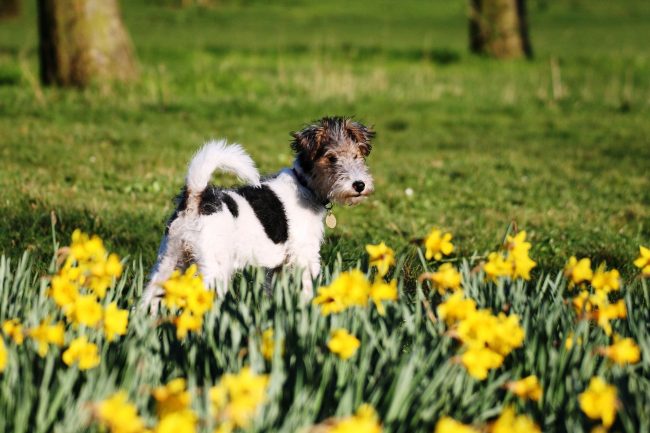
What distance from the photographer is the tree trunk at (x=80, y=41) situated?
11.5 m

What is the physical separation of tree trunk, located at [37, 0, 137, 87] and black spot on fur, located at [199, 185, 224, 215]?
8477mm

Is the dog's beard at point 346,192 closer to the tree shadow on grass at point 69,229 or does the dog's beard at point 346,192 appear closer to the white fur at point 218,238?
the white fur at point 218,238

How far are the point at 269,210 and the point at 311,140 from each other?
521 millimetres

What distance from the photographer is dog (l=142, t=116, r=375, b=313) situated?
381 cm

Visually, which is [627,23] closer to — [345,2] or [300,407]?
[345,2]

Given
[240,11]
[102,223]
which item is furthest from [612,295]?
[240,11]

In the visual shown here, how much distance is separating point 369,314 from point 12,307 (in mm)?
1352

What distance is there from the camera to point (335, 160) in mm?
4566

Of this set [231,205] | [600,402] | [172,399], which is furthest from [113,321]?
[600,402]

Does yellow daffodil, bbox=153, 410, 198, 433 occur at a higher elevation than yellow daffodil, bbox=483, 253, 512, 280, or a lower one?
lower

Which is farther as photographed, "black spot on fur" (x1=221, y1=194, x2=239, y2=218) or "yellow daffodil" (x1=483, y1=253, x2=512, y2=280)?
"black spot on fur" (x1=221, y1=194, x2=239, y2=218)

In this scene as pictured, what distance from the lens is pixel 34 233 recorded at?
552 centimetres

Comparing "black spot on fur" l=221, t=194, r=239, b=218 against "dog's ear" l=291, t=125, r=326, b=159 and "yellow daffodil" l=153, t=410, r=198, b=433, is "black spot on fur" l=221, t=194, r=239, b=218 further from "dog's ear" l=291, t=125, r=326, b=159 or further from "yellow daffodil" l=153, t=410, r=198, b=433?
"yellow daffodil" l=153, t=410, r=198, b=433

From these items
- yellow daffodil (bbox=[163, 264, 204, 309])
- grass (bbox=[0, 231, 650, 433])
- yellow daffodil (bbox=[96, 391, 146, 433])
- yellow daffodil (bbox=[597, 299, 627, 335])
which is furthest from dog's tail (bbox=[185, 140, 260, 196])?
yellow daffodil (bbox=[96, 391, 146, 433])
